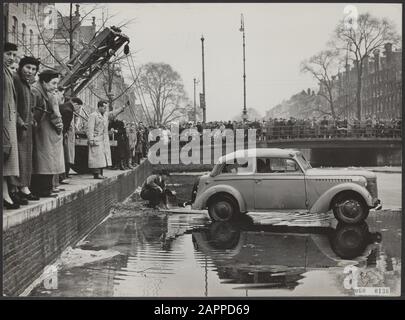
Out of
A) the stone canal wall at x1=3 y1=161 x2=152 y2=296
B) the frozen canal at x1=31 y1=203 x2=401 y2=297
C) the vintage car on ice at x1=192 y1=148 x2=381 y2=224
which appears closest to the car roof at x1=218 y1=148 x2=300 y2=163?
the vintage car on ice at x1=192 y1=148 x2=381 y2=224

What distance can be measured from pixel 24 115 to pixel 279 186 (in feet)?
15.9

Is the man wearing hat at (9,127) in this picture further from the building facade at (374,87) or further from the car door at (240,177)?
the car door at (240,177)

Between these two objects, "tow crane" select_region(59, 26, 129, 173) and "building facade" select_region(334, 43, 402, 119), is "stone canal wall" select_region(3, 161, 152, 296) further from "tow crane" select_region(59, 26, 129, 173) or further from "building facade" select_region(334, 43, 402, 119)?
"building facade" select_region(334, 43, 402, 119)

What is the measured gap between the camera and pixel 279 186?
9891mm

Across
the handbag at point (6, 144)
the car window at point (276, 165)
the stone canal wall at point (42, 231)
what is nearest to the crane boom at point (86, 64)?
the stone canal wall at point (42, 231)

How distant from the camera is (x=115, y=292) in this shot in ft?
18.5

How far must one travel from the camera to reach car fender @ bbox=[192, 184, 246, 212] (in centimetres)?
1004

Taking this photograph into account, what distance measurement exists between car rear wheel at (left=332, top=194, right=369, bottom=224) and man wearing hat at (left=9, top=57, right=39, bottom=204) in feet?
16.8

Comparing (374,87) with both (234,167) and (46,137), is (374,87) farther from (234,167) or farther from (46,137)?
(46,137)

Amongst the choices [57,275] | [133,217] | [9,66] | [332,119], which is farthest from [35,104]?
[332,119]

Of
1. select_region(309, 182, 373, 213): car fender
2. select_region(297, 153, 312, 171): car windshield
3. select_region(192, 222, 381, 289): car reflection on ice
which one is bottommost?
select_region(192, 222, 381, 289): car reflection on ice

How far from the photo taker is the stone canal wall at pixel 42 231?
17.1 ft

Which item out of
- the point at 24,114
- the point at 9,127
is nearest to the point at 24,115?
the point at 24,114

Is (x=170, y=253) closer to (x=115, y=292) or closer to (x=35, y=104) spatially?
(x=115, y=292)
